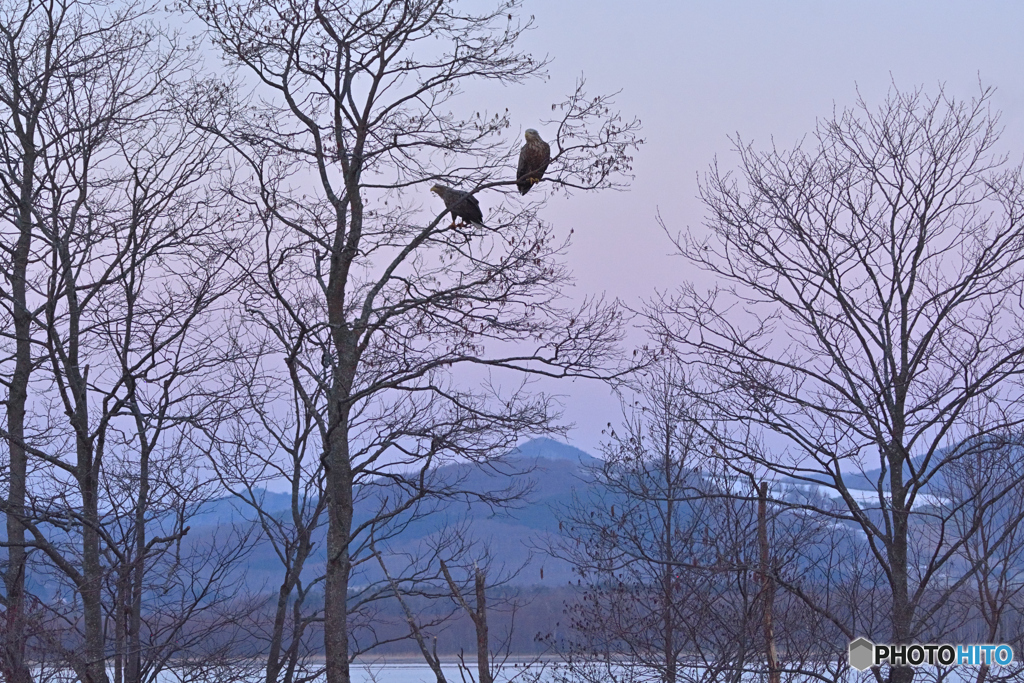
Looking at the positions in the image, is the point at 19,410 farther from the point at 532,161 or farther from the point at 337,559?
the point at 532,161

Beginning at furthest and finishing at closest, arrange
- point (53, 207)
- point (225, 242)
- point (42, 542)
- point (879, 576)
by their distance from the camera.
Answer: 1. point (879, 576)
2. point (225, 242)
3. point (53, 207)
4. point (42, 542)

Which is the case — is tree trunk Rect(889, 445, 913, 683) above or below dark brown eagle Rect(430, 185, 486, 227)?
below

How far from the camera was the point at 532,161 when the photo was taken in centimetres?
895

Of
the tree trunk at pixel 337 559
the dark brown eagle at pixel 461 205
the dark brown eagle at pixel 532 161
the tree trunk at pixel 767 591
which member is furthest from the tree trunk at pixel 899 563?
Result: the tree trunk at pixel 337 559

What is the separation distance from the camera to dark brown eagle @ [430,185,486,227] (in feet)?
29.6

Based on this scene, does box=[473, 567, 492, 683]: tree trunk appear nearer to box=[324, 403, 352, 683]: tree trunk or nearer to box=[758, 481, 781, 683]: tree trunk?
box=[324, 403, 352, 683]: tree trunk

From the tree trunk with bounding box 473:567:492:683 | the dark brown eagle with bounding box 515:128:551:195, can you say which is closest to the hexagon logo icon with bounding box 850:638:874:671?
the tree trunk with bounding box 473:567:492:683

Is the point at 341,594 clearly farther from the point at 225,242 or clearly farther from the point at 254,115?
the point at 254,115

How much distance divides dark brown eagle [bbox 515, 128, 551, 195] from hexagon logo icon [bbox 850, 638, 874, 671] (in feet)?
19.5

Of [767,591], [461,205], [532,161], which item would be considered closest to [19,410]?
[461,205]

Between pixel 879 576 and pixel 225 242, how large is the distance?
1056 centimetres

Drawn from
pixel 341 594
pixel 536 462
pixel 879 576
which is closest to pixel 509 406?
pixel 536 462

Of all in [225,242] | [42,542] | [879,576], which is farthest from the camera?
[879,576]

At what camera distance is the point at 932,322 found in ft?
34.6
